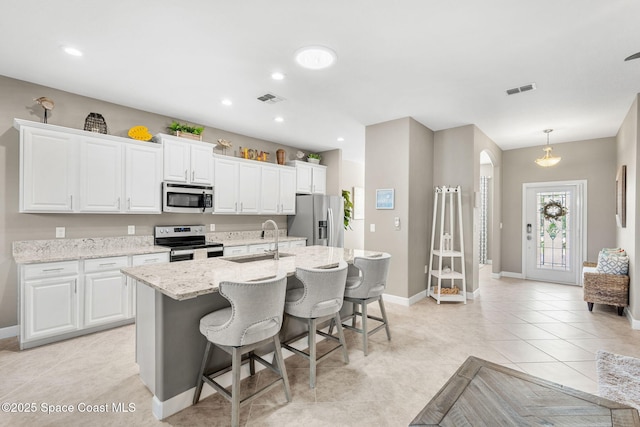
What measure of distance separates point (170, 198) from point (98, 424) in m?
2.75

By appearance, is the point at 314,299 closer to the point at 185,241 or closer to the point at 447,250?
the point at 185,241

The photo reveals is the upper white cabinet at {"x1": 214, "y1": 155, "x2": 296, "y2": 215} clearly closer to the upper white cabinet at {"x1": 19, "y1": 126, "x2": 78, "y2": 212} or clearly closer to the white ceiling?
Answer: the white ceiling

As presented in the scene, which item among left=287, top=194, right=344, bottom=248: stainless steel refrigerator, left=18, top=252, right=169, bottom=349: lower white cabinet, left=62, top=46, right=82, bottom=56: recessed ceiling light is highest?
left=62, top=46, right=82, bottom=56: recessed ceiling light

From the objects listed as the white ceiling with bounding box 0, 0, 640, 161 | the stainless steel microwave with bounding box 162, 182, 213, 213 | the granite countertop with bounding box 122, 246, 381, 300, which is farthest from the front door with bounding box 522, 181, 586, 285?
the stainless steel microwave with bounding box 162, 182, 213, 213

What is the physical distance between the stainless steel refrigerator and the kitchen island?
3242 millimetres

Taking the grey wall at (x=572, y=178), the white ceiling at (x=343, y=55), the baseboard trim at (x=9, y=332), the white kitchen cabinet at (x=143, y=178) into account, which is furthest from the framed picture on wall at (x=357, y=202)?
the baseboard trim at (x=9, y=332)

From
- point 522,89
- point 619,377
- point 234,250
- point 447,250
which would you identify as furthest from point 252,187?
point 619,377

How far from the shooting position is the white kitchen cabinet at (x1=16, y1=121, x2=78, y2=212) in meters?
3.11

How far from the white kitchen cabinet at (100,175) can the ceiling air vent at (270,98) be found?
71.4 inches

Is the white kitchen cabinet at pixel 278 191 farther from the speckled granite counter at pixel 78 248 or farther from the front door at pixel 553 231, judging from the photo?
the front door at pixel 553 231

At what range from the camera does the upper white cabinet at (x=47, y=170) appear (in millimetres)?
3105

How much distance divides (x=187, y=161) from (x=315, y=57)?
250 centimetres

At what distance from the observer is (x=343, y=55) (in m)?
2.74

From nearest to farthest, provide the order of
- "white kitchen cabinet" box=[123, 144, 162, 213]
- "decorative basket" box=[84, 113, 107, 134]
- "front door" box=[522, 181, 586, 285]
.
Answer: "decorative basket" box=[84, 113, 107, 134] < "white kitchen cabinet" box=[123, 144, 162, 213] < "front door" box=[522, 181, 586, 285]
